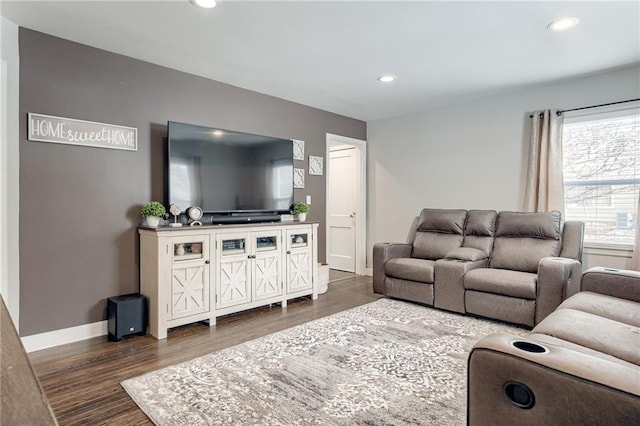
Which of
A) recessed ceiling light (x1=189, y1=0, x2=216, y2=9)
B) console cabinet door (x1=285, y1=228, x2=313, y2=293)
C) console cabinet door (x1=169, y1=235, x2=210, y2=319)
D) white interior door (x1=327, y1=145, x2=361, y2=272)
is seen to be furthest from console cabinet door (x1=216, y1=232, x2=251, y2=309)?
white interior door (x1=327, y1=145, x2=361, y2=272)

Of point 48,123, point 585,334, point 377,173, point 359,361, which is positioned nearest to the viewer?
point 585,334

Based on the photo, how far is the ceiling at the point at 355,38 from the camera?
97.1 inches

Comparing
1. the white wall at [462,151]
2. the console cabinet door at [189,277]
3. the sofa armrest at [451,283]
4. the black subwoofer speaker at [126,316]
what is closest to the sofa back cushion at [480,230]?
the sofa armrest at [451,283]

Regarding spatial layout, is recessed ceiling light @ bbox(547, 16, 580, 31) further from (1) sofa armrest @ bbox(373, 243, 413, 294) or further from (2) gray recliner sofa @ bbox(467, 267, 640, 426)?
(1) sofa armrest @ bbox(373, 243, 413, 294)

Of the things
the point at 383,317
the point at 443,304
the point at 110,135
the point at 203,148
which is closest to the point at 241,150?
the point at 203,148

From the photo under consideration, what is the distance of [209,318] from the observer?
132 inches

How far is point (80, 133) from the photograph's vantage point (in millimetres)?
2986

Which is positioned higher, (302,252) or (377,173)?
(377,173)

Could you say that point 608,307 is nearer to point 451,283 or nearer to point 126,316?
point 451,283

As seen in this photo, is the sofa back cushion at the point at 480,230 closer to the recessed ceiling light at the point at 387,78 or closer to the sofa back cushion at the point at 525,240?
the sofa back cushion at the point at 525,240

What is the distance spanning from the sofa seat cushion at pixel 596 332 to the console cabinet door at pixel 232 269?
257cm

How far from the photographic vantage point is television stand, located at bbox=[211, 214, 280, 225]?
3721 millimetres

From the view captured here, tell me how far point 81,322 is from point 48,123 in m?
1.63

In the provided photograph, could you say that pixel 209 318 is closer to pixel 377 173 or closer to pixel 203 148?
pixel 203 148
